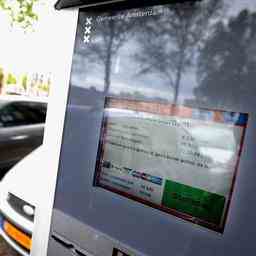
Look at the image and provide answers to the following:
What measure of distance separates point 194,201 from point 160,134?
312mm

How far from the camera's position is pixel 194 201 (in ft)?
4.00

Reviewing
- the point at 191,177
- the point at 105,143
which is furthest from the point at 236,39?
the point at 105,143

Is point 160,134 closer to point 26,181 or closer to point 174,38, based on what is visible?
point 174,38

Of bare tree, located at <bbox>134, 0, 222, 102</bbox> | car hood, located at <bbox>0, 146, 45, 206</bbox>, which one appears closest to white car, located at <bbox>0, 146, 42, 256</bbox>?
car hood, located at <bbox>0, 146, 45, 206</bbox>

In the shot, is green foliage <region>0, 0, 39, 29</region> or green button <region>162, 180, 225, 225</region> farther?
green foliage <region>0, 0, 39, 29</region>

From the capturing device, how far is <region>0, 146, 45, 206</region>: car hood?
2.50 metres

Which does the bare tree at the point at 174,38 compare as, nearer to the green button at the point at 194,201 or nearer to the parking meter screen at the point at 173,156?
the parking meter screen at the point at 173,156

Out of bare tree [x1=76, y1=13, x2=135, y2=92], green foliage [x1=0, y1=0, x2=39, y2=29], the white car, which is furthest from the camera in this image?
green foliage [x1=0, y1=0, x2=39, y2=29]

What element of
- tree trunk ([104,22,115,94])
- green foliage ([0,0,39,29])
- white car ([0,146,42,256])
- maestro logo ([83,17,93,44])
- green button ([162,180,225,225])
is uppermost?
green foliage ([0,0,39,29])

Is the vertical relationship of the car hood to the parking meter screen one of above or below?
below

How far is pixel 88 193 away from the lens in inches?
60.1

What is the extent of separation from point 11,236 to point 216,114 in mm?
2033

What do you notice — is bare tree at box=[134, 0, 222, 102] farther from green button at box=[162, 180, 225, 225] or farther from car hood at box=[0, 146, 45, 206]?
car hood at box=[0, 146, 45, 206]

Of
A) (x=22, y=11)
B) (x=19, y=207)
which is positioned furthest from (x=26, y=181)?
(x=22, y=11)
